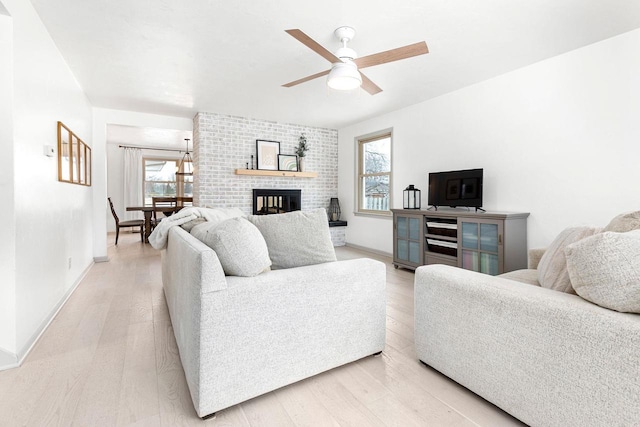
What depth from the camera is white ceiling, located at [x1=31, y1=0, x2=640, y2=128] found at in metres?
2.26

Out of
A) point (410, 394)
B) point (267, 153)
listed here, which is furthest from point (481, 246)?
point (267, 153)

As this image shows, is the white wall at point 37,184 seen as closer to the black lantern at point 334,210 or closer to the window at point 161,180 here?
the black lantern at point 334,210

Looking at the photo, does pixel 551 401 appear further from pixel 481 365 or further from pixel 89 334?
pixel 89 334

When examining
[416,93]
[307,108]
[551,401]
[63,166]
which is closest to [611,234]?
[551,401]

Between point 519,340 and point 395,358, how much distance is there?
2.68 feet

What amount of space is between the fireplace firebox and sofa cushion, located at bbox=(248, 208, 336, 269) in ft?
12.7

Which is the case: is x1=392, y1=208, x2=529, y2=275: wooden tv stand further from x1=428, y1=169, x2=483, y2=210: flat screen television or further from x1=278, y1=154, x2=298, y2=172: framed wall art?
x1=278, y1=154, x2=298, y2=172: framed wall art

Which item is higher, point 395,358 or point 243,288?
point 243,288

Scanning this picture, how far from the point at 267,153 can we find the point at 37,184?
3.70m

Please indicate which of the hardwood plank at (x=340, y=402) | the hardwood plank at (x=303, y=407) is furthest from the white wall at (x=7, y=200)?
the hardwood plank at (x=340, y=402)

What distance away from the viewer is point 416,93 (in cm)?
410

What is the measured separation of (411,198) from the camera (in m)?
4.59

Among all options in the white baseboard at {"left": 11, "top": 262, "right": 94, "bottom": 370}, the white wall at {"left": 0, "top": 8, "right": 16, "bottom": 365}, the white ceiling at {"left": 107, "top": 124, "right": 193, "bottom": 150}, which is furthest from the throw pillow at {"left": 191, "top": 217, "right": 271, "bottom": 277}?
the white ceiling at {"left": 107, "top": 124, "right": 193, "bottom": 150}

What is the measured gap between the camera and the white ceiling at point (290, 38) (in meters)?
2.26
